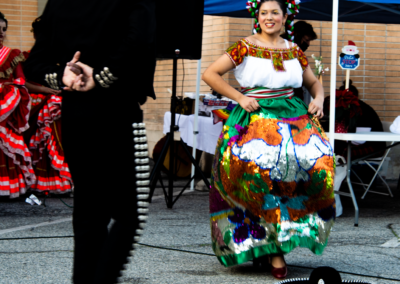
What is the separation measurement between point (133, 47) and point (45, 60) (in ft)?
1.60

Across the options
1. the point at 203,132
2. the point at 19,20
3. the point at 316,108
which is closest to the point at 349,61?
the point at 203,132

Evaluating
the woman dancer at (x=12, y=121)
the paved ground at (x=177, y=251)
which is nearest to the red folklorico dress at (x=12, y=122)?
the woman dancer at (x=12, y=121)

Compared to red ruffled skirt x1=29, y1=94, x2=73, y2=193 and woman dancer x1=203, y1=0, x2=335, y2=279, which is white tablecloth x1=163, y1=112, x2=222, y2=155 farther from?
woman dancer x1=203, y1=0, x2=335, y2=279

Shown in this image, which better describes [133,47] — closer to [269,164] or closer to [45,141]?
[269,164]

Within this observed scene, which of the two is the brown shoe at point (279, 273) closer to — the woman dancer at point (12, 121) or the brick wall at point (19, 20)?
the woman dancer at point (12, 121)

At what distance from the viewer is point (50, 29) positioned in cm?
258

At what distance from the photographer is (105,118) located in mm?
2436

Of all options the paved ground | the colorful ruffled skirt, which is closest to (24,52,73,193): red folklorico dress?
the paved ground

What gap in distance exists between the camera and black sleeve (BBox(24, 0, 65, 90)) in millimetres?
2566

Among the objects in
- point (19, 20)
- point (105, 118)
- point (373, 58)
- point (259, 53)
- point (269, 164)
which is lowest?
point (269, 164)

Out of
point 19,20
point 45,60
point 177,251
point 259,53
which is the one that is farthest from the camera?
point 19,20

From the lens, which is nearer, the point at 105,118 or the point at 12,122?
the point at 105,118

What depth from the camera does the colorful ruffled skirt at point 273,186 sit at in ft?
12.1

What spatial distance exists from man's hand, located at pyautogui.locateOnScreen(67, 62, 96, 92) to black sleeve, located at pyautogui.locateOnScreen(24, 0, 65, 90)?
0.43 feet
